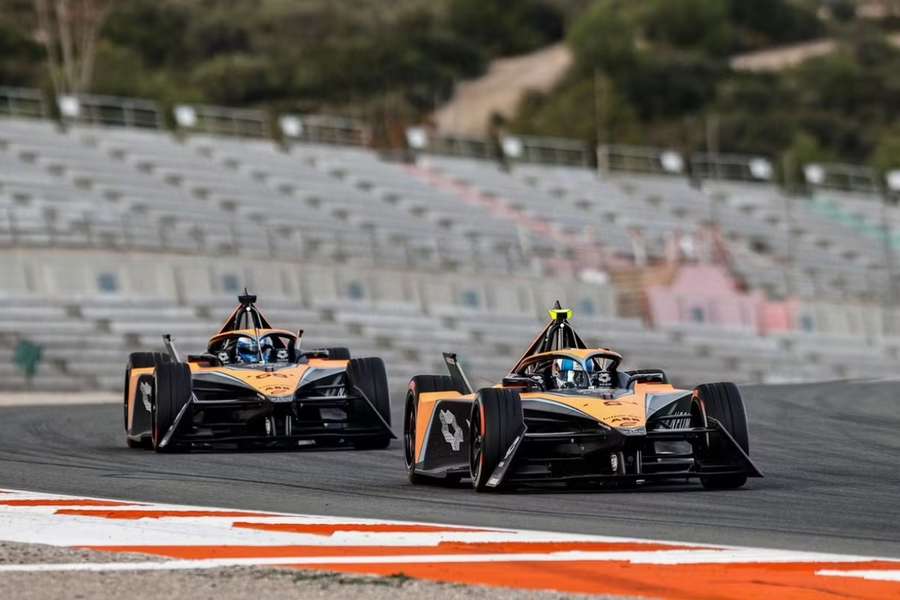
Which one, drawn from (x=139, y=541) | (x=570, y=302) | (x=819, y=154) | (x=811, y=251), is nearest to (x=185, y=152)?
(x=570, y=302)

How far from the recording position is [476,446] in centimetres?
1269

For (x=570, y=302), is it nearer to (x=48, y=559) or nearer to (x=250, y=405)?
(x=250, y=405)

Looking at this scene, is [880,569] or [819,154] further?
[819,154]

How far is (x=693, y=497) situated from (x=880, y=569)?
11.7ft

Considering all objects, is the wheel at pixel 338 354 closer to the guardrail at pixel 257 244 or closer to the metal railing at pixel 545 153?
the guardrail at pixel 257 244

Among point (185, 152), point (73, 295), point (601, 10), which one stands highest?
point (601, 10)

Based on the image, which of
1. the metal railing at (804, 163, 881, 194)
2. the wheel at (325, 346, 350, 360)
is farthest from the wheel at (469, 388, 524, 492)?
the metal railing at (804, 163, 881, 194)

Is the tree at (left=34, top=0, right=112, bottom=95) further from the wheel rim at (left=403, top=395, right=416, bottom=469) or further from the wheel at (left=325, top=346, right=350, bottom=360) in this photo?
the wheel rim at (left=403, top=395, right=416, bottom=469)

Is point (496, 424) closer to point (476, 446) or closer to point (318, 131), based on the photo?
point (476, 446)

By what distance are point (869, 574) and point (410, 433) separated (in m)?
6.05

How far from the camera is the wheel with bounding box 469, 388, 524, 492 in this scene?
12328 mm

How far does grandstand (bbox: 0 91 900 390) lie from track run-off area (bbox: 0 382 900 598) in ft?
60.0

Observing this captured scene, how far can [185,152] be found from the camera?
157ft

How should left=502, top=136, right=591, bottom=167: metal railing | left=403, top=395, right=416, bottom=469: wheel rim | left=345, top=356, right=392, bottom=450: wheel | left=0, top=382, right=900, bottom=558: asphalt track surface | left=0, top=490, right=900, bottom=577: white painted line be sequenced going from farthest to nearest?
left=502, top=136, right=591, bottom=167: metal railing, left=345, top=356, right=392, bottom=450: wheel, left=403, top=395, right=416, bottom=469: wheel rim, left=0, top=382, right=900, bottom=558: asphalt track surface, left=0, top=490, right=900, bottom=577: white painted line
